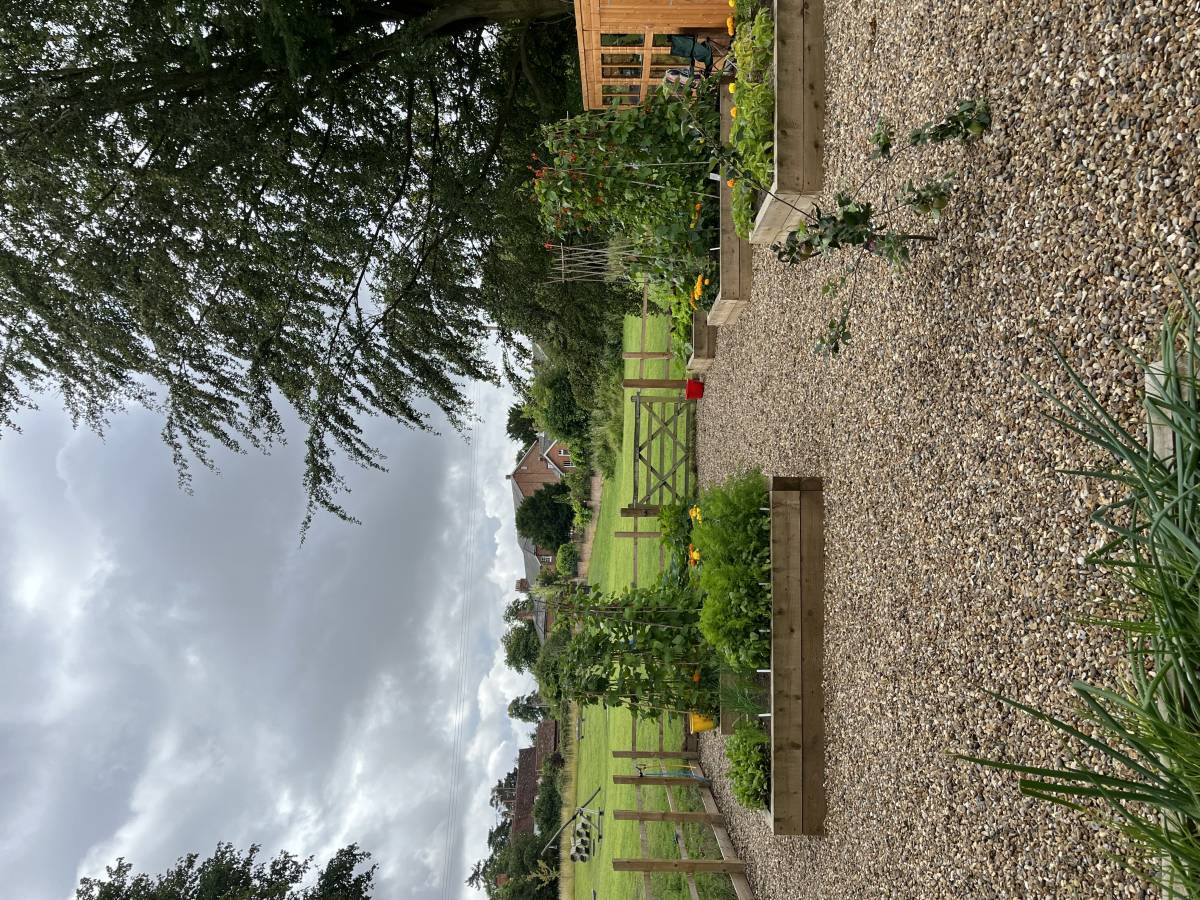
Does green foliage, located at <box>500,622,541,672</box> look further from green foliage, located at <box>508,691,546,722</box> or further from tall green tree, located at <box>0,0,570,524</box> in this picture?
tall green tree, located at <box>0,0,570,524</box>

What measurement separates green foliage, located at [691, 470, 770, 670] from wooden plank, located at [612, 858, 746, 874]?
252 centimetres

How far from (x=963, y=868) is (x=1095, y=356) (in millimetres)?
2274

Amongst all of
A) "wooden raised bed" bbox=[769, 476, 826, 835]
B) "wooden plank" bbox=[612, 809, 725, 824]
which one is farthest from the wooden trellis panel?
"wooden raised bed" bbox=[769, 476, 826, 835]

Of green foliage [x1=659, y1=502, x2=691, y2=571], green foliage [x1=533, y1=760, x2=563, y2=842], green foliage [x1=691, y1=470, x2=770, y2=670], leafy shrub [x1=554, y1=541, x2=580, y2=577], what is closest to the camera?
green foliage [x1=691, y1=470, x2=770, y2=670]

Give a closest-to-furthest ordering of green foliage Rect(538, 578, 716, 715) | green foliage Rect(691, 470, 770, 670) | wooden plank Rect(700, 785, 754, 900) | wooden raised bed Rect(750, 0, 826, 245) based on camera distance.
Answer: wooden raised bed Rect(750, 0, 826, 245)
green foliage Rect(691, 470, 770, 670)
wooden plank Rect(700, 785, 754, 900)
green foliage Rect(538, 578, 716, 715)

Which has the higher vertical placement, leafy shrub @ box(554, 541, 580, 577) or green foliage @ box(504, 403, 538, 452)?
green foliage @ box(504, 403, 538, 452)

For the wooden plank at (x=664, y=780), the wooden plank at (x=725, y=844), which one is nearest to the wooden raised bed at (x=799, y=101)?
the wooden plank at (x=725, y=844)

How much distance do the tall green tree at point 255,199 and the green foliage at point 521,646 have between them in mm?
28891

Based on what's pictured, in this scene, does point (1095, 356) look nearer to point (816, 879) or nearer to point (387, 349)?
point (816, 879)

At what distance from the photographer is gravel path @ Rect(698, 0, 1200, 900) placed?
8.25 feet

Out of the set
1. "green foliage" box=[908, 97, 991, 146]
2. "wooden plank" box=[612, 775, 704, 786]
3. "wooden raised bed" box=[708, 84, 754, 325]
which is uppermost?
"wooden raised bed" box=[708, 84, 754, 325]

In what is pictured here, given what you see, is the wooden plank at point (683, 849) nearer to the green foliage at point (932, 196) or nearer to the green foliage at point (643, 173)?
the green foliage at point (643, 173)

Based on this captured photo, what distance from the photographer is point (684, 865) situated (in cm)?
753

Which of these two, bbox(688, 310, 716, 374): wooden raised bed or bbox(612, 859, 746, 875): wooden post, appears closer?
bbox(612, 859, 746, 875): wooden post
